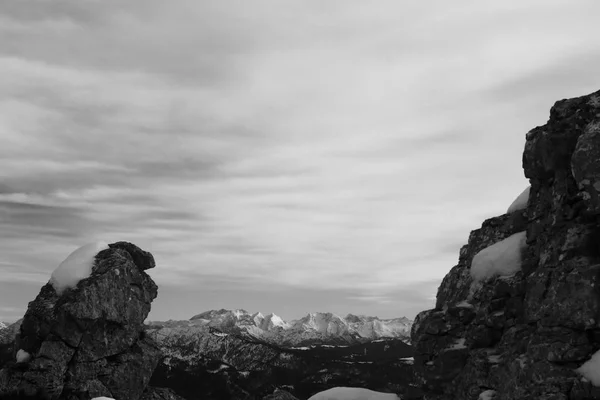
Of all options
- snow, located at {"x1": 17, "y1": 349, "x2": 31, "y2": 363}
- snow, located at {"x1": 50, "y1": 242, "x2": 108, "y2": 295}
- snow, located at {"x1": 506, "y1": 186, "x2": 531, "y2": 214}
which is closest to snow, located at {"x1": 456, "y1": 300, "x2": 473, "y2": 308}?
snow, located at {"x1": 506, "y1": 186, "x2": 531, "y2": 214}

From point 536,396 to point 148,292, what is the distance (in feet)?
253

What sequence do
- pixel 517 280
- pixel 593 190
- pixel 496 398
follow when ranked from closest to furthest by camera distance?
pixel 593 190
pixel 496 398
pixel 517 280

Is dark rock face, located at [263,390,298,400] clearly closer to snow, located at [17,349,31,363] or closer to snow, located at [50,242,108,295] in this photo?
snow, located at [50,242,108,295]

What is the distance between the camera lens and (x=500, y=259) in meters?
34.6

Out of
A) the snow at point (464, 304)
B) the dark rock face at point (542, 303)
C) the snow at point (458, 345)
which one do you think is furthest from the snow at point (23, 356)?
the snow at point (464, 304)

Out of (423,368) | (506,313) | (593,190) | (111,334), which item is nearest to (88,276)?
(111,334)

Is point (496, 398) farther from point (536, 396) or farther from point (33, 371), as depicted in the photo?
point (33, 371)

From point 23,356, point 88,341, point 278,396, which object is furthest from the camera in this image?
point 278,396

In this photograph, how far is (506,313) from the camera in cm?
3164

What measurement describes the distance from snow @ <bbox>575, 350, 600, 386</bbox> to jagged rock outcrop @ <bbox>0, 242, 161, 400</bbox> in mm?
72145

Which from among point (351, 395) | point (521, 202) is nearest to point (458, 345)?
point (351, 395)

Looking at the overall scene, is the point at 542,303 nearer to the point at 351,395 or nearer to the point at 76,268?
the point at 351,395

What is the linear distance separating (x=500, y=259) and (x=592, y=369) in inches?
418

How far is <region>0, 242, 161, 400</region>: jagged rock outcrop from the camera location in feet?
263
